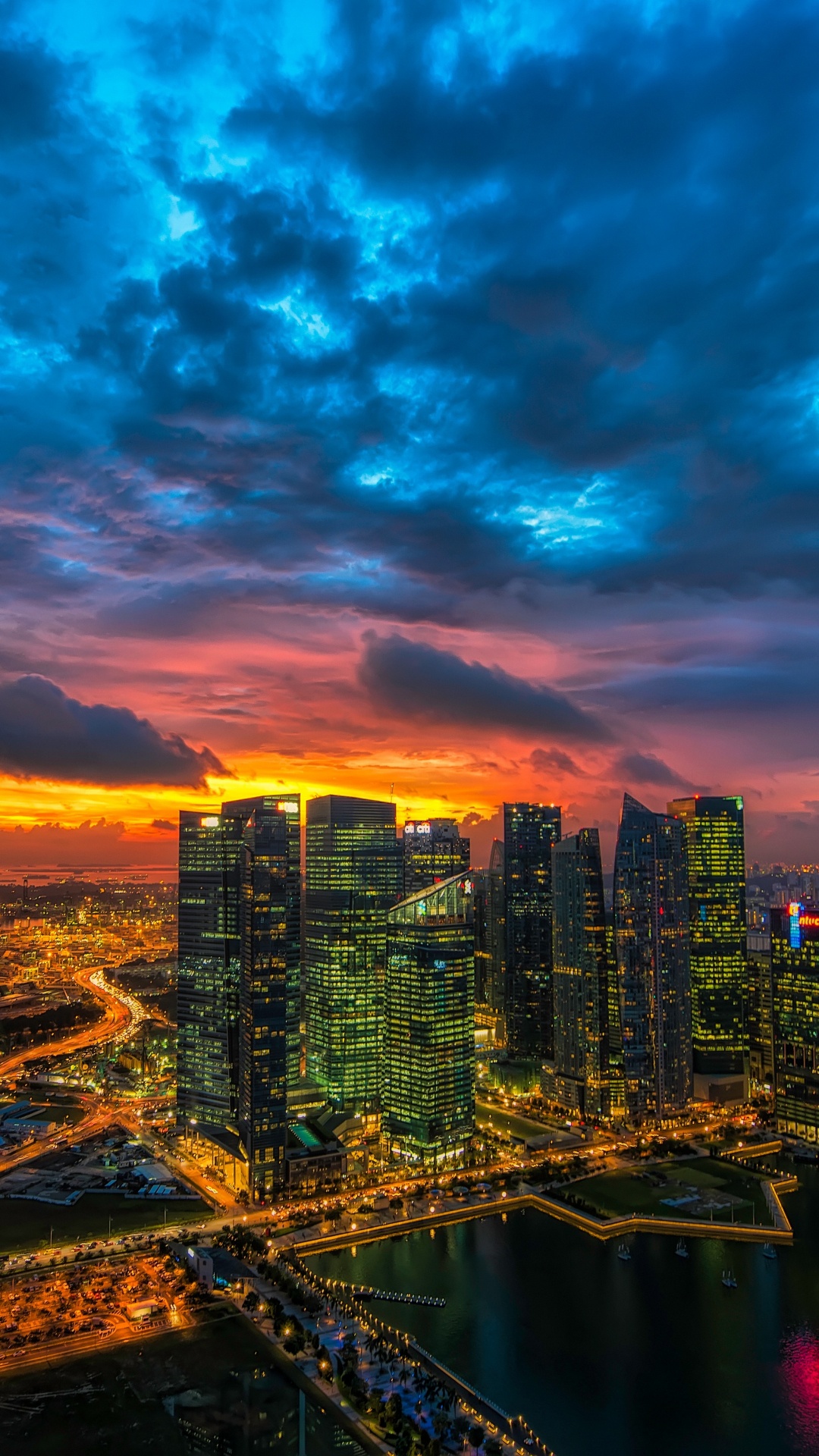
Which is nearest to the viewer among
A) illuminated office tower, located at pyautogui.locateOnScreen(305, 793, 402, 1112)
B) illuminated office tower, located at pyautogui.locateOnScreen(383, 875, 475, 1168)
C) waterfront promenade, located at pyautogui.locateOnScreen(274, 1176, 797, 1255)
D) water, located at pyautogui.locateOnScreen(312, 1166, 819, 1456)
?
water, located at pyautogui.locateOnScreen(312, 1166, 819, 1456)

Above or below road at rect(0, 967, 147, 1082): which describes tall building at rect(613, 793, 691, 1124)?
above

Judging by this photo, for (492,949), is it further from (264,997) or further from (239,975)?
(264,997)

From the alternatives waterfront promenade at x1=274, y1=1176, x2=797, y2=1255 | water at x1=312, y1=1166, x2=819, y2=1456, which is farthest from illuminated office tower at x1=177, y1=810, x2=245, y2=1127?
water at x1=312, y1=1166, x2=819, y2=1456

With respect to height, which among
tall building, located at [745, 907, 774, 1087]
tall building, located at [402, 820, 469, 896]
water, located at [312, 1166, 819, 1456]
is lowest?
water, located at [312, 1166, 819, 1456]

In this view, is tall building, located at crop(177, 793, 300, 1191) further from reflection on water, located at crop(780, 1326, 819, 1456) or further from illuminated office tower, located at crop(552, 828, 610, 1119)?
reflection on water, located at crop(780, 1326, 819, 1456)

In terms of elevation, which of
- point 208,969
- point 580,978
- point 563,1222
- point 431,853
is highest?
point 431,853

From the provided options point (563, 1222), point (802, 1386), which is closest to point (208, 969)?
point (563, 1222)

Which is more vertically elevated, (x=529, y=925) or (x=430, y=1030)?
(x=529, y=925)

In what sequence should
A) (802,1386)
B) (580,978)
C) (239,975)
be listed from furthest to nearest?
1. (580,978)
2. (239,975)
3. (802,1386)
